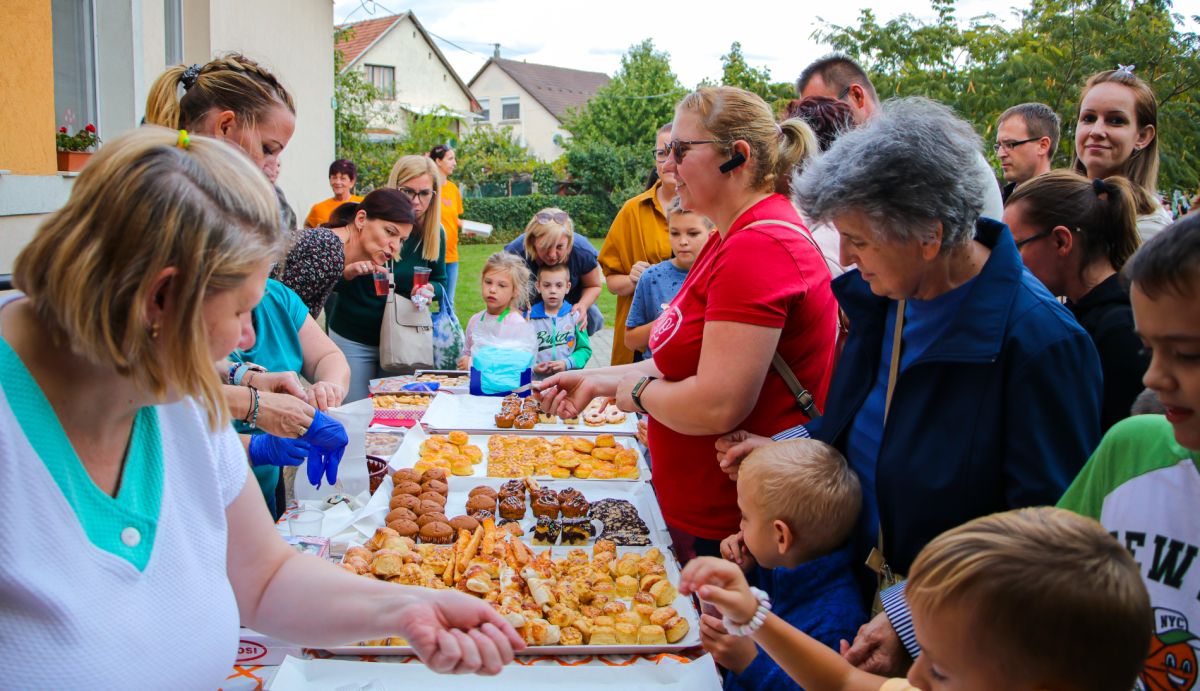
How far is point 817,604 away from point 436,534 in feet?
4.04

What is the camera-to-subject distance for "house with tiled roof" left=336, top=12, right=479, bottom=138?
39406mm

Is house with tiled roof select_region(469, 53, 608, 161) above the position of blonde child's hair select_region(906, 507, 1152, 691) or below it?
above

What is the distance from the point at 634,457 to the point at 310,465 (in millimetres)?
1419

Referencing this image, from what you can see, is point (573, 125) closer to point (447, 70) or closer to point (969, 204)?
point (447, 70)

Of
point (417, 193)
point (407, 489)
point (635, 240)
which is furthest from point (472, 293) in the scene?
point (407, 489)

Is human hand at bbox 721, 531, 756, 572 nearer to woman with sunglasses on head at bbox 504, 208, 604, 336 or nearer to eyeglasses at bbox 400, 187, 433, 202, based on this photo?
woman with sunglasses on head at bbox 504, 208, 604, 336

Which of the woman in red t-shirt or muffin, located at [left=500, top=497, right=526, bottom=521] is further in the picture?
muffin, located at [left=500, top=497, right=526, bottom=521]

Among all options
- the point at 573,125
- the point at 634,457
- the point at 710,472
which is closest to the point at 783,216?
the point at 710,472

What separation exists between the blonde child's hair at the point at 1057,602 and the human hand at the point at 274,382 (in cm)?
199

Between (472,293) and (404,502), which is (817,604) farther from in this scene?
(472,293)

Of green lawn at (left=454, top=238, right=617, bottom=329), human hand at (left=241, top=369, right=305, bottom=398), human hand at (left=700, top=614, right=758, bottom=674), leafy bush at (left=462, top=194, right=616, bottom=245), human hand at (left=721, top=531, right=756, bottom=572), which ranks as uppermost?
human hand at (left=241, top=369, right=305, bottom=398)

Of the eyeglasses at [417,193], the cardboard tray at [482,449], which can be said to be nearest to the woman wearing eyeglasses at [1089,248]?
the cardboard tray at [482,449]

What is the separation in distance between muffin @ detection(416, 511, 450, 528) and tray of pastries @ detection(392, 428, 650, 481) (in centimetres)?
50

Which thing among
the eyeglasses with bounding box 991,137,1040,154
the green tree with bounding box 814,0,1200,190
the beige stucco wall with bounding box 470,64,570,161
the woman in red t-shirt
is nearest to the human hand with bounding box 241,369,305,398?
the woman in red t-shirt
